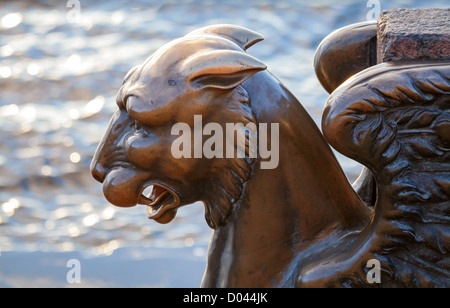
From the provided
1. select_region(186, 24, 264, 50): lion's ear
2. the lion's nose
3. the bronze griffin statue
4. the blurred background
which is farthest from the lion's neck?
the blurred background

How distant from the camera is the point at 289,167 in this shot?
1344 millimetres

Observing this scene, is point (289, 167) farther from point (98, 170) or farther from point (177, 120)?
point (98, 170)

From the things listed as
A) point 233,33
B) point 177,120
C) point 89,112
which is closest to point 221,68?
point 177,120

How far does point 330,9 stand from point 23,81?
1886mm

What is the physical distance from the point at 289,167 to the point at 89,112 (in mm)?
2713

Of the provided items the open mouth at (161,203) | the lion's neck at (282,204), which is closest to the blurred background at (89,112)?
the lion's neck at (282,204)

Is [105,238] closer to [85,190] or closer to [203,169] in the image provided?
[85,190]

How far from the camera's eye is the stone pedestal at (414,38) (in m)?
1.30

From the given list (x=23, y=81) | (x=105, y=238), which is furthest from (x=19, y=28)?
(x=105, y=238)

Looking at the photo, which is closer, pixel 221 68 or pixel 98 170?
pixel 221 68

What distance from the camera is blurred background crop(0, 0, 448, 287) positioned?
116 inches

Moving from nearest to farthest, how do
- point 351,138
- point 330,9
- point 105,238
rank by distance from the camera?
point 351,138 < point 105,238 < point 330,9

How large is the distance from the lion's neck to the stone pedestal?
0.20 m

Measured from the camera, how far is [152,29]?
4551 mm
